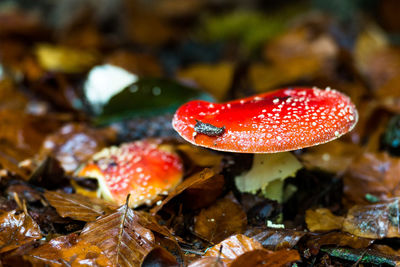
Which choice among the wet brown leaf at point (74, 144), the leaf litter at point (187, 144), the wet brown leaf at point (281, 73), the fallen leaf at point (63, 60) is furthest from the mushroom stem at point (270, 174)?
the fallen leaf at point (63, 60)

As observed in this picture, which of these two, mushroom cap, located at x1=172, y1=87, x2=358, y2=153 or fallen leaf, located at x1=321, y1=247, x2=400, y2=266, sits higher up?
mushroom cap, located at x1=172, y1=87, x2=358, y2=153

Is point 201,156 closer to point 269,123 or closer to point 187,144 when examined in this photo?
point 187,144

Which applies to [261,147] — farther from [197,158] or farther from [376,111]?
[376,111]

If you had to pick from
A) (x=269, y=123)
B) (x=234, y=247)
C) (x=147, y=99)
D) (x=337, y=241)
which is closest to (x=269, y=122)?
(x=269, y=123)

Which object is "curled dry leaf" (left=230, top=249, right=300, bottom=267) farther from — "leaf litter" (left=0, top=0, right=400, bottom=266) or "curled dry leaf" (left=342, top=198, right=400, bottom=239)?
"curled dry leaf" (left=342, top=198, right=400, bottom=239)

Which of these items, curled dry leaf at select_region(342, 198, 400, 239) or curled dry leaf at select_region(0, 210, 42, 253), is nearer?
curled dry leaf at select_region(0, 210, 42, 253)

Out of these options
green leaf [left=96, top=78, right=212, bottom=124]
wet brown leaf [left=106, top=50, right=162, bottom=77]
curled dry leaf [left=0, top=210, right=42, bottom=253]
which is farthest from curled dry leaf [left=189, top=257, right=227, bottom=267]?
wet brown leaf [left=106, top=50, right=162, bottom=77]
